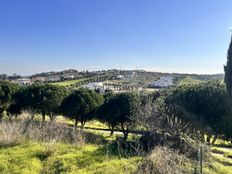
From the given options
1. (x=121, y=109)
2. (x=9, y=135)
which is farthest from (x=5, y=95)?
(x=9, y=135)

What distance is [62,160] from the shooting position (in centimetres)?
1112

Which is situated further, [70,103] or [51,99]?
[51,99]

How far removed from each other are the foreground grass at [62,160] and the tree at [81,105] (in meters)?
23.4

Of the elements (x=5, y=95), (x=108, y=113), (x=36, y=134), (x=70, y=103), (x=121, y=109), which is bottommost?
(x=108, y=113)

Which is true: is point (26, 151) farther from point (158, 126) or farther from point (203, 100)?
point (203, 100)

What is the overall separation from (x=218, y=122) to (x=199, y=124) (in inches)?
61.3

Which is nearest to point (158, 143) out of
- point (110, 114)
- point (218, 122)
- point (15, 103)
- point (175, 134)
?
point (175, 134)

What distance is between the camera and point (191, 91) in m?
27.7

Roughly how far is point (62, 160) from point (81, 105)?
2544 cm

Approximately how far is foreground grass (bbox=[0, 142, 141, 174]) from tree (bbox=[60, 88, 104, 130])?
2338cm

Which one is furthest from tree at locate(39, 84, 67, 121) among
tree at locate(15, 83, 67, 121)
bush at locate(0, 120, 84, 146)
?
bush at locate(0, 120, 84, 146)

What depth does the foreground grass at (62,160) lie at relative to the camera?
10.3m

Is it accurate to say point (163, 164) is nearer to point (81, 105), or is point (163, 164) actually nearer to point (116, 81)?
point (81, 105)

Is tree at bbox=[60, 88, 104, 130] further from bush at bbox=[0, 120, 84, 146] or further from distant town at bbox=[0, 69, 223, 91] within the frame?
distant town at bbox=[0, 69, 223, 91]
